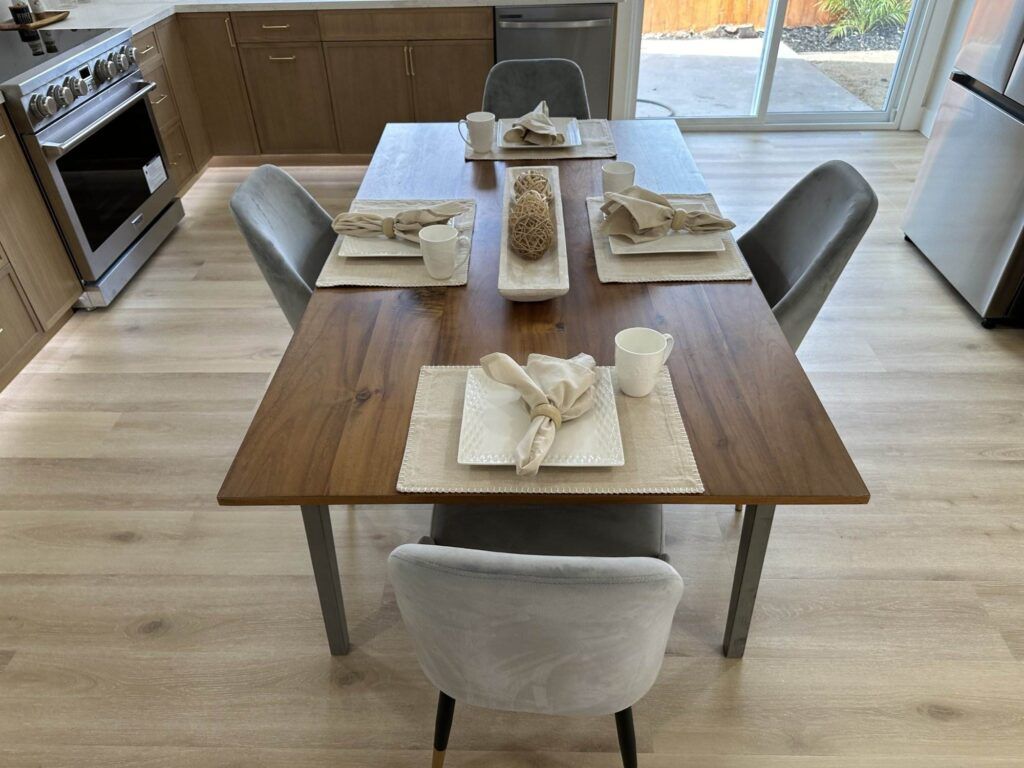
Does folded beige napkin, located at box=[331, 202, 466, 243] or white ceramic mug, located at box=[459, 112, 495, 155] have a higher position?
white ceramic mug, located at box=[459, 112, 495, 155]

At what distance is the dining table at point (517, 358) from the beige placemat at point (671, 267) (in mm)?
20

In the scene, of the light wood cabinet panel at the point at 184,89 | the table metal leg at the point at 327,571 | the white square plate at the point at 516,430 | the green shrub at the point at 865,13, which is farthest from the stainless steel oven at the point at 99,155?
the green shrub at the point at 865,13

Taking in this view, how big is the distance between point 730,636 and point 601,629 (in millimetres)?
836

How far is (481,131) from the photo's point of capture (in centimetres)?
218

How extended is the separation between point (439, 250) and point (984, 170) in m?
2.29

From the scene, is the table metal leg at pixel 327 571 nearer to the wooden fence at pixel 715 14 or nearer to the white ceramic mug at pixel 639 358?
the white ceramic mug at pixel 639 358

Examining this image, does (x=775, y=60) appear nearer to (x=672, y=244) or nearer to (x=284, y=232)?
(x=672, y=244)

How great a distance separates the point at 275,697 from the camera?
5.42ft

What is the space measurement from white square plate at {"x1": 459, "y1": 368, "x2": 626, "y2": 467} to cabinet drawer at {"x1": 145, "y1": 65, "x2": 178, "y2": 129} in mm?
2945

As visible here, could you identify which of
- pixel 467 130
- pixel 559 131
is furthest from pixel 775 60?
pixel 467 130

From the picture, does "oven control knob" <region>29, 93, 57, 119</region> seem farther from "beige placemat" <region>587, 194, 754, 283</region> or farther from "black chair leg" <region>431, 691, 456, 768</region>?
"black chair leg" <region>431, 691, 456, 768</region>

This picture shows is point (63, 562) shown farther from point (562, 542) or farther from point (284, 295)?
point (562, 542)

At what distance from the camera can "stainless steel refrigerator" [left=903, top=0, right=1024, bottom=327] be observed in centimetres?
256

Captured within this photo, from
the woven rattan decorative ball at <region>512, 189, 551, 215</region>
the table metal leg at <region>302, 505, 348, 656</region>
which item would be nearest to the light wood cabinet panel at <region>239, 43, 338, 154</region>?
the woven rattan decorative ball at <region>512, 189, 551, 215</region>
